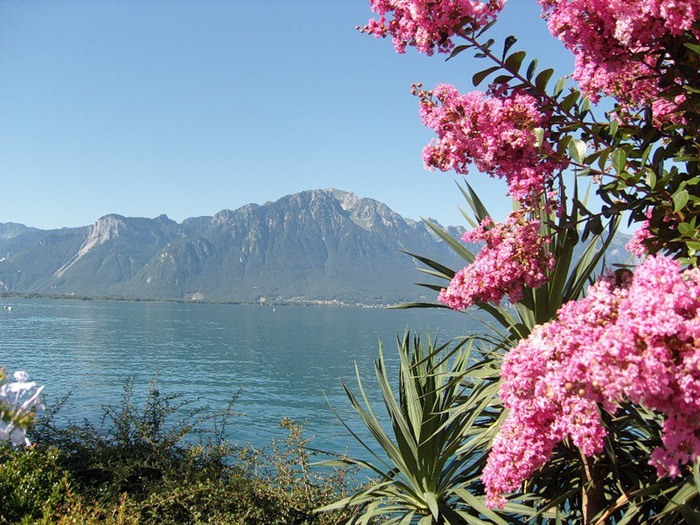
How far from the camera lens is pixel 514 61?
227 cm

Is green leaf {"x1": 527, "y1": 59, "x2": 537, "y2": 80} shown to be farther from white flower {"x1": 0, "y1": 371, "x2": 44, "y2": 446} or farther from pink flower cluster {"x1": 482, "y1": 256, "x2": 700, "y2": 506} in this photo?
white flower {"x1": 0, "y1": 371, "x2": 44, "y2": 446}

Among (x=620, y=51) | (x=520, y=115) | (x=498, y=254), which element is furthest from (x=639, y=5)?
(x=498, y=254)

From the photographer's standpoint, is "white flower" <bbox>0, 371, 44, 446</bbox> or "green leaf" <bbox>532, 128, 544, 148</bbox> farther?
"green leaf" <bbox>532, 128, 544, 148</bbox>

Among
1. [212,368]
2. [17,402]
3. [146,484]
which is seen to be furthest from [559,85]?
[212,368]

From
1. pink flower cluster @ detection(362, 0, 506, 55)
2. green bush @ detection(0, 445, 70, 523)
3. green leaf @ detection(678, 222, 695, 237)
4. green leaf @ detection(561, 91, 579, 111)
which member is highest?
pink flower cluster @ detection(362, 0, 506, 55)

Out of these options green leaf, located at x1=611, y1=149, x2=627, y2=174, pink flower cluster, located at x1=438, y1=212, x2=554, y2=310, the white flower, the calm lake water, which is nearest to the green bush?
the white flower

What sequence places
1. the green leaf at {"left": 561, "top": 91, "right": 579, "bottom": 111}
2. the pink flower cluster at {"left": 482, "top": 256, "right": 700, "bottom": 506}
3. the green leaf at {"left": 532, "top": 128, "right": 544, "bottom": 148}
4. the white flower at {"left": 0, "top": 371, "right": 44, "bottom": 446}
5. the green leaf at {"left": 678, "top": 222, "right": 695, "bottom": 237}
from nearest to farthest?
the pink flower cluster at {"left": 482, "top": 256, "right": 700, "bottom": 506} < the white flower at {"left": 0, "top": 371, "right": 44, "bottom": 446} < the green leaf at {"left": 678, "top": 222, "right": 695, "bottom": 237} < the green leaf at {"left": 532, "top": 128, "right": 544, "bottom": 148} < the green leaf at {"left": 561, "top": 91, "right": 579, "bottom": 111}

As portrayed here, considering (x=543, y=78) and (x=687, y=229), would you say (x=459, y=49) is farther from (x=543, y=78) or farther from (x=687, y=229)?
(x=687, y=229)

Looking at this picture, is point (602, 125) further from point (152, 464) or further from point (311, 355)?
point (311, 355)

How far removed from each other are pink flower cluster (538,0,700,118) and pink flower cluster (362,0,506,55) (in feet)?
0.93

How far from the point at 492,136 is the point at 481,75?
28 cm

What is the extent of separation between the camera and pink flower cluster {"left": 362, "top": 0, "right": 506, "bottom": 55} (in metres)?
2.23

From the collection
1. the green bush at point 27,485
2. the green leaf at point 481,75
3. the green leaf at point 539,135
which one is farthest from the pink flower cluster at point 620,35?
the green bush at point 27,485

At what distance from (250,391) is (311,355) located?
25.4 meters
